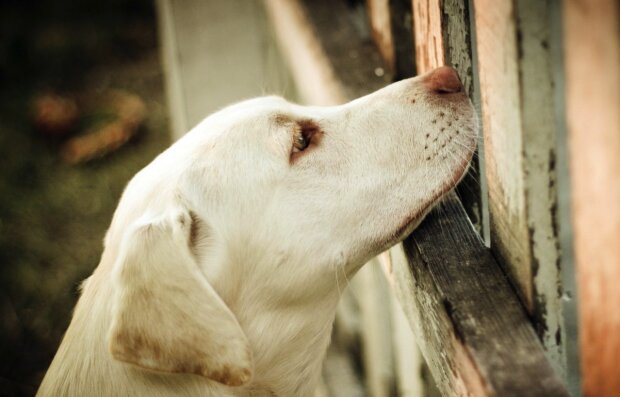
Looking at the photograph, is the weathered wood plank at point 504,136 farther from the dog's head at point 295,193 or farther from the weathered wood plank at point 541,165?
the dog's head at point 295,193

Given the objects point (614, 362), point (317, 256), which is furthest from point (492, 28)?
point (317, 256)

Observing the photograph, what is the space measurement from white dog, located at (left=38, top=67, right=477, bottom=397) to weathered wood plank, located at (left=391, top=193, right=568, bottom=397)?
0.37 feet

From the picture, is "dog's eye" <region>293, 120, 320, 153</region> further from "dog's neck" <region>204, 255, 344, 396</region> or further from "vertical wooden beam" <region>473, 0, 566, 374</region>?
"vertical wooden beam" <region>473, 0, 566, 374</region>

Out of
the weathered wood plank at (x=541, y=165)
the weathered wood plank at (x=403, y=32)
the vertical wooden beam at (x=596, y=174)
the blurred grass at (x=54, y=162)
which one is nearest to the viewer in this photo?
the vertical wooden beam at (x=596, y=174)

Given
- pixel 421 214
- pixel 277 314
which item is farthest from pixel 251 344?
pixel 421 214

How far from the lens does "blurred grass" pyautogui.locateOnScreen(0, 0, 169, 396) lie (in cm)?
430

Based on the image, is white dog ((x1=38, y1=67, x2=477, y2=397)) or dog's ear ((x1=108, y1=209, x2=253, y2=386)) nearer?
dog's ear ((x1=108, y1=209, x2=253, y2=386))

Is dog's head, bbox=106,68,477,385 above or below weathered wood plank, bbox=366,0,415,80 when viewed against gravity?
below

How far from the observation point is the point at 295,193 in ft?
6.35

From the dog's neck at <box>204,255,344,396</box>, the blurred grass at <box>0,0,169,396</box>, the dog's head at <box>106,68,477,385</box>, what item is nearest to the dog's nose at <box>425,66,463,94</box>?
the dog's head at <box>106,68,477,385</box>

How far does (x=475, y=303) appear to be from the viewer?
4.85ft

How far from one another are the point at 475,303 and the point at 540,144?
356 millimetres

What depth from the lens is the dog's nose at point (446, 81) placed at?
1.85 m

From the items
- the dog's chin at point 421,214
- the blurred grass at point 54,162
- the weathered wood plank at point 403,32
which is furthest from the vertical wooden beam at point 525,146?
the blurred grass at point 54,162
